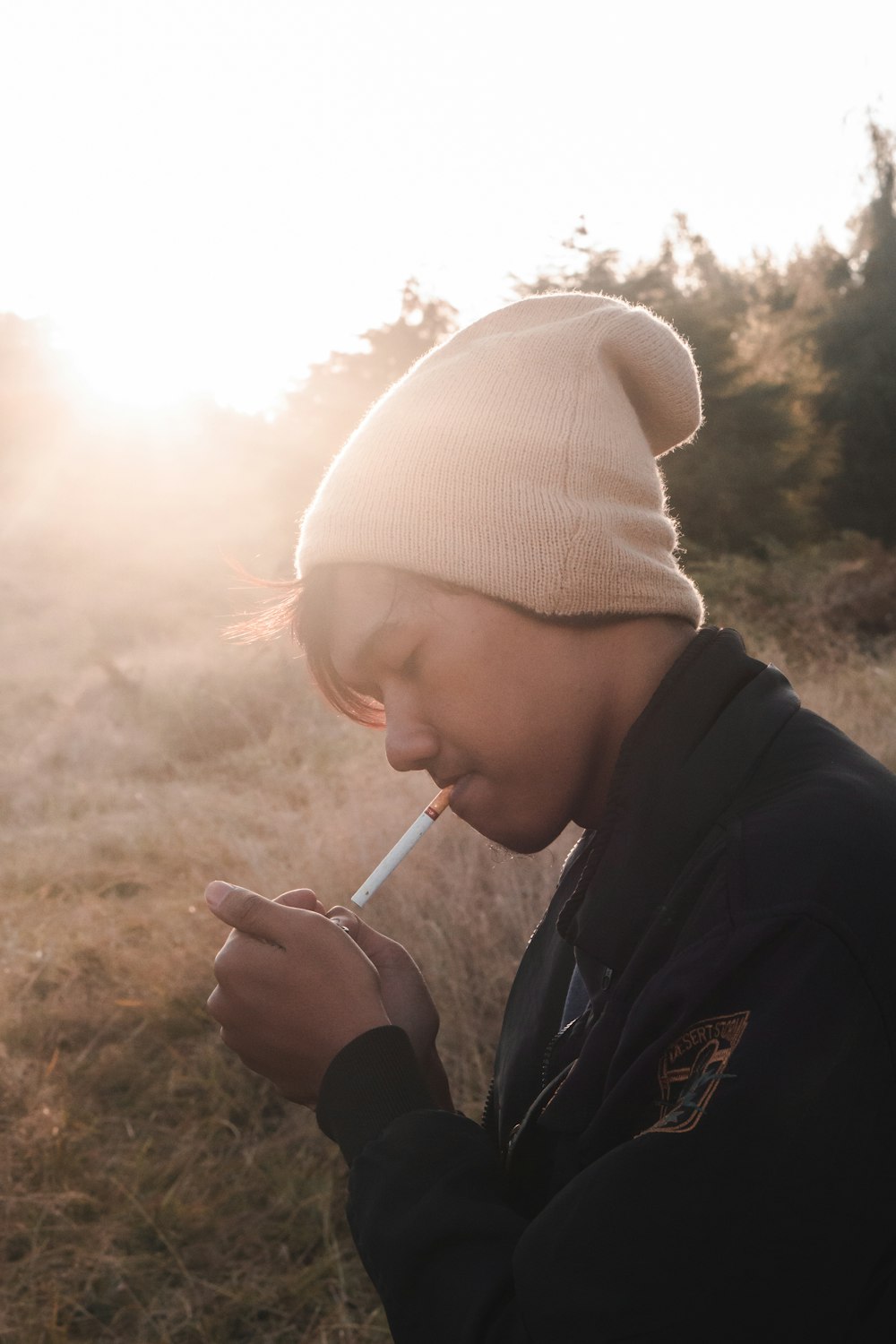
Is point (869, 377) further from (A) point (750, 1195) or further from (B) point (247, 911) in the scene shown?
(A) point (750, 1195)

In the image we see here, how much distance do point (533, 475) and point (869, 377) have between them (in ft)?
67.4

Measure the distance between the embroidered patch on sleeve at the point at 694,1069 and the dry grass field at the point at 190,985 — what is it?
0.73 metres

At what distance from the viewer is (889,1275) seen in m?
0.77

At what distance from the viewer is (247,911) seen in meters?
1.18

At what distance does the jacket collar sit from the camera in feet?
3.18

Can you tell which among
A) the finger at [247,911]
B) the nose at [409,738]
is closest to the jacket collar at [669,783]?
the nose at [409,738]

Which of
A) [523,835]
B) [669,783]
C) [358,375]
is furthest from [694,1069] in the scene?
[358,375]

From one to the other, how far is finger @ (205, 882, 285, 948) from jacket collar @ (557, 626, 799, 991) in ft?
1.15

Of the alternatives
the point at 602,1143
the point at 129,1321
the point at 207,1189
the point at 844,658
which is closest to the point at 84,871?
the point at 207,1189

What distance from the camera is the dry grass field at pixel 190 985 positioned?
7.59 feet

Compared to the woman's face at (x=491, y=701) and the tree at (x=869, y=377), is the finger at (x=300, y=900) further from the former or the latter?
the tree at (x=869, y=377)

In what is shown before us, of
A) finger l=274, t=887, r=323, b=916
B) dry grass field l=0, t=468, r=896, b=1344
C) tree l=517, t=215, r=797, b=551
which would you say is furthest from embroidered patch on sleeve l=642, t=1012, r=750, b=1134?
tree l=517, t=215, r=797, b=551

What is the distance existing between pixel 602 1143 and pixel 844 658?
7.38 m

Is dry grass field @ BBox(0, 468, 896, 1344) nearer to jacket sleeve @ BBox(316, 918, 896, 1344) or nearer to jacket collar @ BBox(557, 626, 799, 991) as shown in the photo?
jacket collar @ BBox(557, 626, 799, 991)
